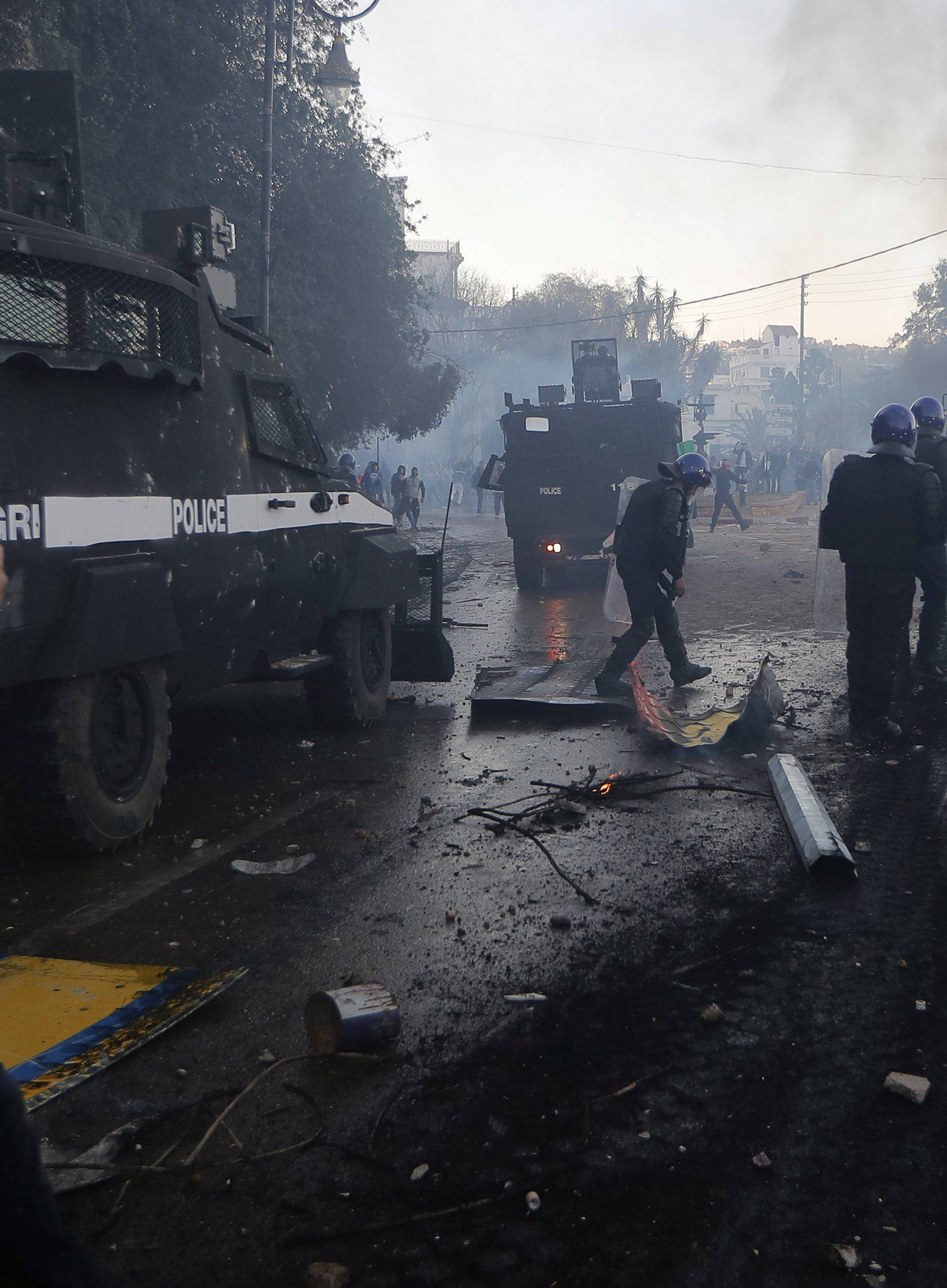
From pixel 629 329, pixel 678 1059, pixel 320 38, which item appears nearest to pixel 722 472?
pixel 320 38

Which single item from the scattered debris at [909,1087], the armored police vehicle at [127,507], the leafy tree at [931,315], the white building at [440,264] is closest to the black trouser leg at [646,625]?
the armored police vehicle at [127,507]

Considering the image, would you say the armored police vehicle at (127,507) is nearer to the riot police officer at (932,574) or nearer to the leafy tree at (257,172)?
the riot police officer at (932,574)

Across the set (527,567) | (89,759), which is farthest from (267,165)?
(89,759)

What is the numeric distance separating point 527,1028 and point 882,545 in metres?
4.74

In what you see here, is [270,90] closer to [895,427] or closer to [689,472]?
[689,472]

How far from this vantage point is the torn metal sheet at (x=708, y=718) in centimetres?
662

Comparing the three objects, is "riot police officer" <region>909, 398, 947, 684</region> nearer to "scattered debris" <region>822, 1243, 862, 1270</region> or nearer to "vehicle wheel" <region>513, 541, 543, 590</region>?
"scattered debris" <region>822, 1243, 862, 1270</region>

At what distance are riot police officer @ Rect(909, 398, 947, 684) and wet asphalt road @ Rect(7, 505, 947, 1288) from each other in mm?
2156

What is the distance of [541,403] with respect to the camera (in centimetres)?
1836

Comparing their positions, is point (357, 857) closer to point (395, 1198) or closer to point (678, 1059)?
point (678, 1059)

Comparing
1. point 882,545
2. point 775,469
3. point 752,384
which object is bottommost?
point 882,545

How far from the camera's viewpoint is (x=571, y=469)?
15656 mm

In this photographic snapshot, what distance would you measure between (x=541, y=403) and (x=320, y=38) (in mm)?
9451

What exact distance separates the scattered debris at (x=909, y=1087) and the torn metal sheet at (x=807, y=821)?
61.5 inches
